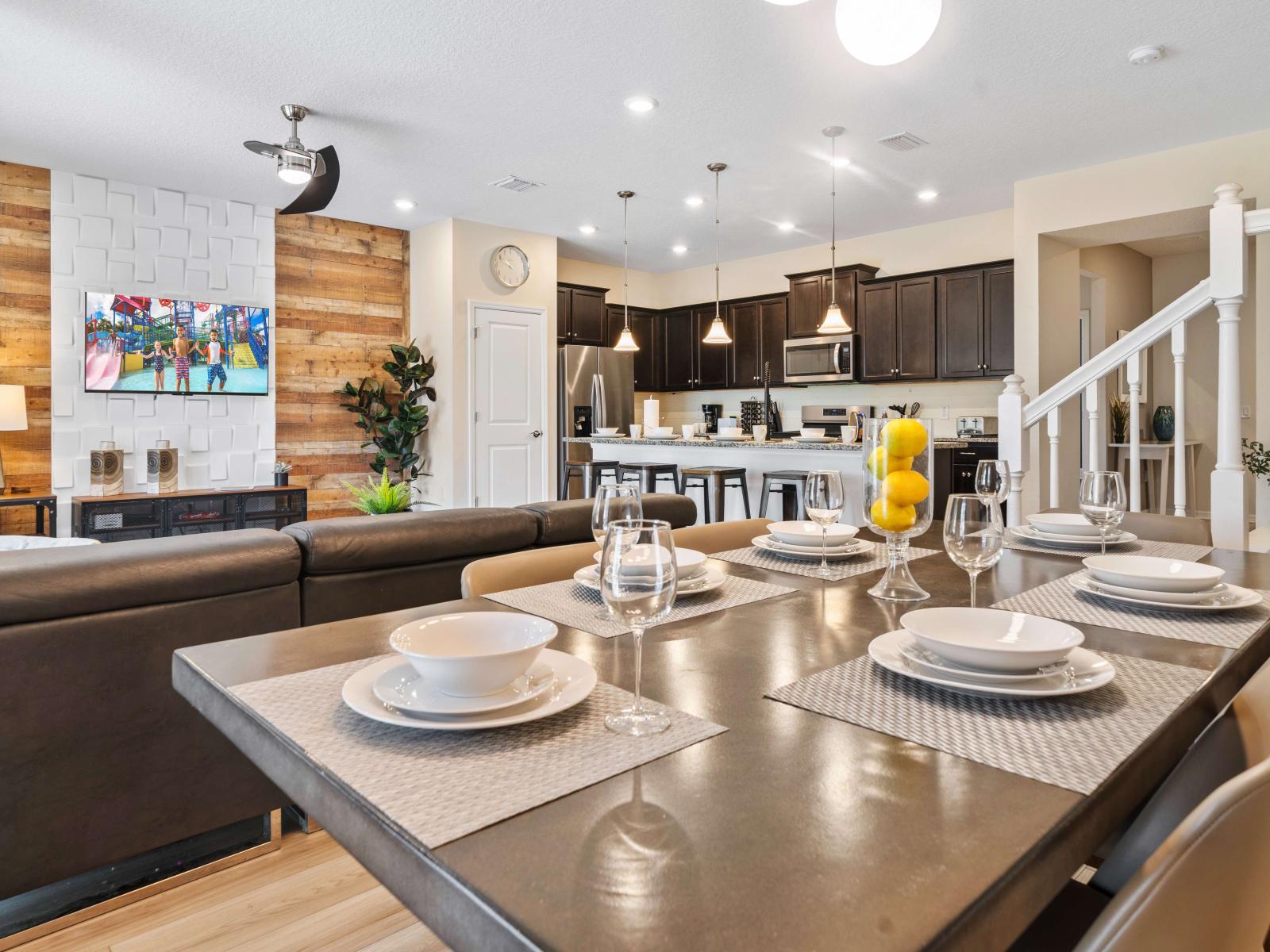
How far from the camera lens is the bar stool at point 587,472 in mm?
6453

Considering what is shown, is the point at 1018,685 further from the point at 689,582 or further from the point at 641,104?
the point at 641,104

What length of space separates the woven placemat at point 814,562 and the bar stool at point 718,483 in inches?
145

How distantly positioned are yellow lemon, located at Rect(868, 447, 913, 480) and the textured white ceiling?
8.81ft

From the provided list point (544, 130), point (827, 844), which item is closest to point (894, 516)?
point (827, 844)

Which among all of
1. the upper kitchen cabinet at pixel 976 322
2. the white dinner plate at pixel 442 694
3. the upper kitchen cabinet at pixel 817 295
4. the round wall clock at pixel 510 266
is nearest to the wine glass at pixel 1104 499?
the white dinner plate at pixel 442 694

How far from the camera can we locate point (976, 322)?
626cm

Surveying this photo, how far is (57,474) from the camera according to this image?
5262mm

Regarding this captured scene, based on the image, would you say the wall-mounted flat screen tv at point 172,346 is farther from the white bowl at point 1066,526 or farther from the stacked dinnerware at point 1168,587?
the stacked dinnerware at point 1168,587

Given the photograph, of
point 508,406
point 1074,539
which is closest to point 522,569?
point 1074,539

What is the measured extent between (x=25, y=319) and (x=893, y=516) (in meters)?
6.00

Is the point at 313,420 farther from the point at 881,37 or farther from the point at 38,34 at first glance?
the point at 881,37

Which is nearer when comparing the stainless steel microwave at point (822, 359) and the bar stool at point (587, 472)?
the bar stool at point (587, 472)

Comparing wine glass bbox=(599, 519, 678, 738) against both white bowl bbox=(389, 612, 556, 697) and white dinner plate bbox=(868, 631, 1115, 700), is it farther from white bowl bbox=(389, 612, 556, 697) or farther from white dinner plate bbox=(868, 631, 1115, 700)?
white dinner plate bbox=(868, 631, 1115, 700)

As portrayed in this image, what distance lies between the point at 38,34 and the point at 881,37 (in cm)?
370
